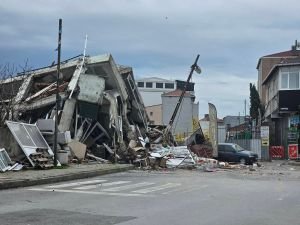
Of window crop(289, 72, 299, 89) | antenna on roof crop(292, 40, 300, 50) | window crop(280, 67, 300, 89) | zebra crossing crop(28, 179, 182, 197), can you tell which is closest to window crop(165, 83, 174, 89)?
antenna on roof crop(292, 40, 300, 50)

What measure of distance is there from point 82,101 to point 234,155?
14.0m

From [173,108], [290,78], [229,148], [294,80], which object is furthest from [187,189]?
[173,108]

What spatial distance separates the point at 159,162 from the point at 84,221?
1987 cm

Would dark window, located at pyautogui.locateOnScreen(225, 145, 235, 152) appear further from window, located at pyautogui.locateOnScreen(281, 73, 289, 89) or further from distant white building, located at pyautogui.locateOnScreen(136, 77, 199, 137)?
distant white building, located at pyautogui.locateOnScreen(136, 77, 199, 137)

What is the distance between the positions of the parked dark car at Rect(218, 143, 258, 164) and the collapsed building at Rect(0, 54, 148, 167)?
7565 millimetres

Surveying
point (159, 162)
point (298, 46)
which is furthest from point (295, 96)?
point (298, 46)

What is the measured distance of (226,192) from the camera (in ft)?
54.2

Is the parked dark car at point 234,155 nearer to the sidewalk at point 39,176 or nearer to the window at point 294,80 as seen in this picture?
the window at point 294,80

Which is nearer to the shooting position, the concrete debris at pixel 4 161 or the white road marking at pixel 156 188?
the white road marking at pixel 156 188

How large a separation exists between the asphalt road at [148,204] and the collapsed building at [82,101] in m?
13.0

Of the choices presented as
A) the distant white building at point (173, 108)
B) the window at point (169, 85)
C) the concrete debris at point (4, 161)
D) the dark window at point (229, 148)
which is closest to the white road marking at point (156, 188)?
the concrete debris at point (4, 161)

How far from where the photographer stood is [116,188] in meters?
17.5

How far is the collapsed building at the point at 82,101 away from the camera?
31141 millimetres

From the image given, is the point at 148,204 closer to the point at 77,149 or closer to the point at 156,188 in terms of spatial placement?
the point at 156,188
